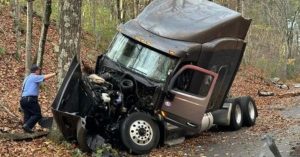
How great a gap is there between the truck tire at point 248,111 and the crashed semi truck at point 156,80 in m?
1.75

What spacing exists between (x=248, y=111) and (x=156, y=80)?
4.57 metres

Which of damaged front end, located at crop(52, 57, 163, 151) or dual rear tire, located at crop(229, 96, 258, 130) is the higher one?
damaged front end, located at crop(52, 57, 163, 151)

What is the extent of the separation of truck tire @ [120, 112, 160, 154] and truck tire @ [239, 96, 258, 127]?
187 inches

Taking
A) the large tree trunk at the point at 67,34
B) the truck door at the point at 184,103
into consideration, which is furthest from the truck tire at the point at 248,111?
the large tree trunk at the point at 67,34

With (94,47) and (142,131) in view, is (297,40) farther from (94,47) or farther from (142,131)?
(142,131)

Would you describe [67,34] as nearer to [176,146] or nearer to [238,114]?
[176,146]

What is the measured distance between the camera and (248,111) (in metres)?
14.8

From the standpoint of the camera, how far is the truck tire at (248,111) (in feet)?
48.6

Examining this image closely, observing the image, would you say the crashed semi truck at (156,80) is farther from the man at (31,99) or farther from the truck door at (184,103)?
the man at (31,99)

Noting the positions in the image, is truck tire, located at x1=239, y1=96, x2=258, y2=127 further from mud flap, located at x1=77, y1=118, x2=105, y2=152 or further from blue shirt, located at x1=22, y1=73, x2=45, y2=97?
blue shirt, located at x1=22, y1=73, x2=45, y2=97

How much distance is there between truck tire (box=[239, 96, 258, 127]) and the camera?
14.8 metres

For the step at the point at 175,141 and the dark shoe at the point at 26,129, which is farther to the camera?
the step at the point at 175,141

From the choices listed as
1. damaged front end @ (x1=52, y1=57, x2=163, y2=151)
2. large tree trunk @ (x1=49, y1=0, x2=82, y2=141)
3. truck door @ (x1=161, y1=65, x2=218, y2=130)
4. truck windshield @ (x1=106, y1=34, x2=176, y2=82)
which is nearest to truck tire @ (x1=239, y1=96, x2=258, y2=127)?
truck door @ (x1=161, y1=65, x2=218, y2=130)

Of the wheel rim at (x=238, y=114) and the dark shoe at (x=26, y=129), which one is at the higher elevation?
the dark shoe at (x=26, y=129)
